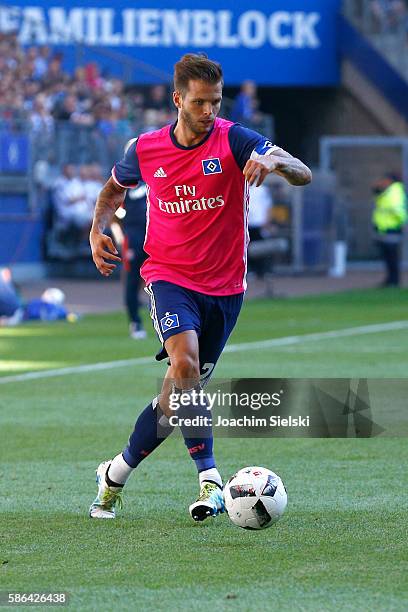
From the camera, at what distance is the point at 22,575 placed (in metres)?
5.73

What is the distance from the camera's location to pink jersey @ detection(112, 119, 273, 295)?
693 centimetres

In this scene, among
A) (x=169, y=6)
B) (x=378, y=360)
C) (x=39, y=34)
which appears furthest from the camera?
(x=169, y=6)

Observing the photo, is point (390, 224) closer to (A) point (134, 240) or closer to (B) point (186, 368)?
(A) point (134, 240)

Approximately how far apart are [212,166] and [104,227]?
0.73m

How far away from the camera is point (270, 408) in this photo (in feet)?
24.7

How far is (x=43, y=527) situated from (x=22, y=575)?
112 centimetres

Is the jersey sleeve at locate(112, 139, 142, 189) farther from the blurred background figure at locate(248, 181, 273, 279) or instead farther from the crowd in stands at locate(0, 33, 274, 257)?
the crowd in stands at locate(0, 33, 274, 257)

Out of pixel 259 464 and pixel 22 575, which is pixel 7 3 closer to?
pixel 259 464

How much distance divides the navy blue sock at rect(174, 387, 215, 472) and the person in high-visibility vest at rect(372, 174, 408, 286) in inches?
778

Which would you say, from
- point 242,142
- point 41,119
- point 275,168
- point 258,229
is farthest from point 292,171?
point 41,119

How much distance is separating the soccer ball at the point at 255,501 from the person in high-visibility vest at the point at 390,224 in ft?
65.7

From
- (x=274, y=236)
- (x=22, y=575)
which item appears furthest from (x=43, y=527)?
(x=274, y=236)

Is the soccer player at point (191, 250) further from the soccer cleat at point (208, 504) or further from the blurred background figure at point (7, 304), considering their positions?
the blurred background figure at point (7, 304)

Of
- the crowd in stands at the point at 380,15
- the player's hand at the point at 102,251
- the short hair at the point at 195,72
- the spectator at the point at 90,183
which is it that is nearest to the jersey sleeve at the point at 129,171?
the player's hand at the point at 102,251
